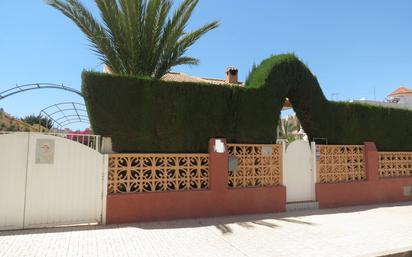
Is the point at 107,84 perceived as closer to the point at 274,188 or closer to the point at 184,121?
the point at 184,121

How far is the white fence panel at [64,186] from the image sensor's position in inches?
255

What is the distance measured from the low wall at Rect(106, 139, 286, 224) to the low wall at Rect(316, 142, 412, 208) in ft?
5.71

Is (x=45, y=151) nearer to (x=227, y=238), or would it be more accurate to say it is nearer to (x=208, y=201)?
(x=208, y=201)

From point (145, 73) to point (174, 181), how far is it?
3017 millimetres

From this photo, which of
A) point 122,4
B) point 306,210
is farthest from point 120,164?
point 306,210

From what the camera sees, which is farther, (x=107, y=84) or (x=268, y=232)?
(x=107, y=84)

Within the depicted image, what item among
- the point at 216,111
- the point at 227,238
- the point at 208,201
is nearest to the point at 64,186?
the point at 208,201

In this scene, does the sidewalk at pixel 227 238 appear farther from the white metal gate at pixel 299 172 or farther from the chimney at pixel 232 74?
the chimney at pixel 232 74

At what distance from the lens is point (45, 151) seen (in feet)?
21.7

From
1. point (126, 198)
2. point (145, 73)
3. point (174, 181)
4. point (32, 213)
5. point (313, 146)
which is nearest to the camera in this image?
point (32, 213)

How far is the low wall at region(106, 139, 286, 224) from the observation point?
7051mm

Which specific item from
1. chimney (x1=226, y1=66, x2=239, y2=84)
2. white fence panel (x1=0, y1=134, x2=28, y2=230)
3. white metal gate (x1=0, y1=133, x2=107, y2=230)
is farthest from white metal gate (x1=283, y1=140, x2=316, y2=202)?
chimney (x1=226, y1=66, x2=239, y2=84)

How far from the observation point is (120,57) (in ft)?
28.1

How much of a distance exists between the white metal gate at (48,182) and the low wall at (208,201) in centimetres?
51
